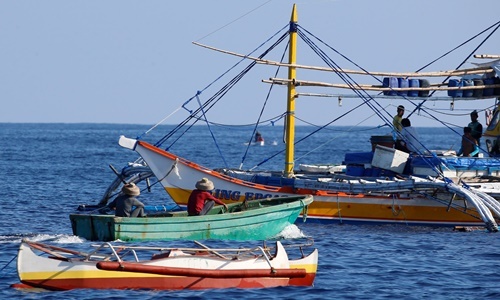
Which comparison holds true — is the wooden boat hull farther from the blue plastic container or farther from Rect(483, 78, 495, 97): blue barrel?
Rect(483, 78, 495, 97): blue barrel

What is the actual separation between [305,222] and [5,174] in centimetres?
2824

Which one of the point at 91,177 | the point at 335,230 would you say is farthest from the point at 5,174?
the point at 335,230

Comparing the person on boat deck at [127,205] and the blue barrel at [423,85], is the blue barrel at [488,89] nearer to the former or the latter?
the blue barrel at [423,85]

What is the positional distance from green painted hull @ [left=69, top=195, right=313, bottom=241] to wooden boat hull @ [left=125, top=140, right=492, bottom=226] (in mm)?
2344

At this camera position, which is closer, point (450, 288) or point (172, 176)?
point (450, 288)

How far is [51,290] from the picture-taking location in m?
20.1

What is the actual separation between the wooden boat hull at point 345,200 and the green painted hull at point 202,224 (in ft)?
7.69

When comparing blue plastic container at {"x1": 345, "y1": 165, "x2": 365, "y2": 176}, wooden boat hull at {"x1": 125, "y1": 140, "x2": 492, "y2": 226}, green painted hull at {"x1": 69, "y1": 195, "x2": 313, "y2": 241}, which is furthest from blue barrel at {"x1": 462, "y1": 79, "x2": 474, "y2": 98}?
green painted hull at {"x1": 69, "y1": 195, "x2": 313, "y2": 241}

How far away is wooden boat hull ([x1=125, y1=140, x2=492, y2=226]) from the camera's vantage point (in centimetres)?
3120

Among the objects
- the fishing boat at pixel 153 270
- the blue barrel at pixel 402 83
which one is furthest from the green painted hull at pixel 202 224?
the blue barrel at pixel 402 83

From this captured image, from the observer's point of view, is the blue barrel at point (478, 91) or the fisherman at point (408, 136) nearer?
the fisherman at point (408, 136)

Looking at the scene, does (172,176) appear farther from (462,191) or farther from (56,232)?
(462,191)

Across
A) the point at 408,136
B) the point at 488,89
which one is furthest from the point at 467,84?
the point at 408,136

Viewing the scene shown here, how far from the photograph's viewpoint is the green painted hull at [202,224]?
24.8 metres
